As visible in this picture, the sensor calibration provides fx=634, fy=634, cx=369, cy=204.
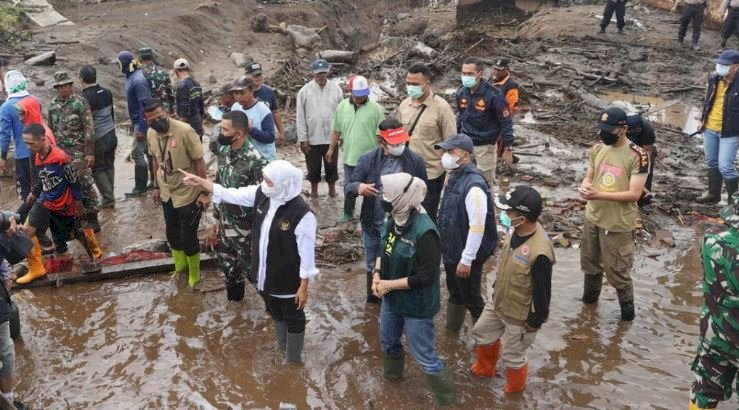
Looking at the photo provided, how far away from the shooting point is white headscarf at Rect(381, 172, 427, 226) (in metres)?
4.23

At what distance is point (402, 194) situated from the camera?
4.23 metres

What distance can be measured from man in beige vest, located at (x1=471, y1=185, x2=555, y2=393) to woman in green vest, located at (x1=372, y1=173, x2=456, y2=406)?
490 millimetres

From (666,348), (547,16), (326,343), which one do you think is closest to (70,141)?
(326,343)

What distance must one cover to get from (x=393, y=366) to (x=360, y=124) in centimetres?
326

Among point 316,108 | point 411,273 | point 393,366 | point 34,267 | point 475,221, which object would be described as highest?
point 316,108

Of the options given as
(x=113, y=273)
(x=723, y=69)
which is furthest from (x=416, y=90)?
(x=723, y=69)

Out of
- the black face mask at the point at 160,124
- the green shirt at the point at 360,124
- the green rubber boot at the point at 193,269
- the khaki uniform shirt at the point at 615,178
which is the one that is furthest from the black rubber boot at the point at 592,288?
the black face mask at the point at 160,124

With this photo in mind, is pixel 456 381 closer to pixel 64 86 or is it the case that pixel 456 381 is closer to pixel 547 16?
pixel 64 86

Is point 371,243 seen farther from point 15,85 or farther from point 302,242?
point 15,85

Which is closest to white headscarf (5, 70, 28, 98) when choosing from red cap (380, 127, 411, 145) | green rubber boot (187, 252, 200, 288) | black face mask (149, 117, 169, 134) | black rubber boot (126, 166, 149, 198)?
black rubber boot (126, 166, 149, 198)

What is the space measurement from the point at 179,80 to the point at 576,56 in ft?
41.5

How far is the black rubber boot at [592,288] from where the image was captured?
242 inches

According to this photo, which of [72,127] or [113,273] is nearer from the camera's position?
[113,273]

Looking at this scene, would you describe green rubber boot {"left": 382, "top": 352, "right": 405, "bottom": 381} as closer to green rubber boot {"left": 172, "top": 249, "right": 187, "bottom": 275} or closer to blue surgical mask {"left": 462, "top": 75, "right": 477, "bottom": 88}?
green rubber boot {"left": 172, "top": 249, "right": 187, "bottom": 275}
